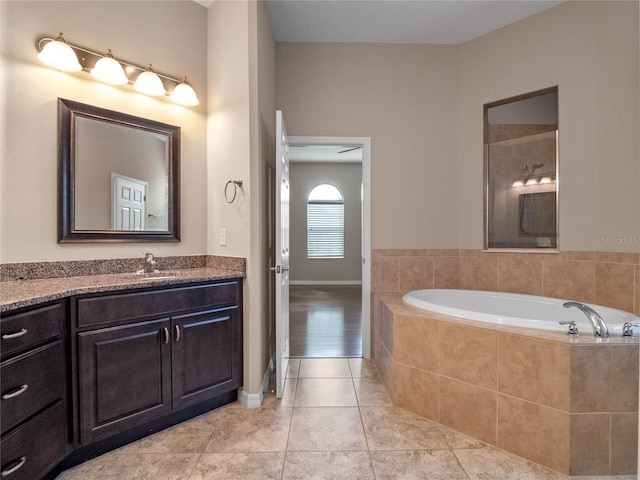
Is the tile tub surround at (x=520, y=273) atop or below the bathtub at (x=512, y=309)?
atop

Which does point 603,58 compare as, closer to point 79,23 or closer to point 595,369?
point 595,369

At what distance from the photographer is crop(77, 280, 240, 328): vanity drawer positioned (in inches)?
64.7

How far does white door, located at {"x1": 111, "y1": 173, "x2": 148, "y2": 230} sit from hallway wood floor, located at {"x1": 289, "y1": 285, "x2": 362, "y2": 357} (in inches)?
73.3

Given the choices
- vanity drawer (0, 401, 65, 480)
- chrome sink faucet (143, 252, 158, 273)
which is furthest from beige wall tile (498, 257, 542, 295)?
vanity drawer (0, 401, 65, 480)

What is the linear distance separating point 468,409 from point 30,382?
85.2 inches

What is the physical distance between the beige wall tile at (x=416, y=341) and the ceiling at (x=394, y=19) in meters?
2.44

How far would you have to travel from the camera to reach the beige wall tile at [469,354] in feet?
6.00

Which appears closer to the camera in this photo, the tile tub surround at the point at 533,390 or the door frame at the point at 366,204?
the tile tub surround at the point at 533,390

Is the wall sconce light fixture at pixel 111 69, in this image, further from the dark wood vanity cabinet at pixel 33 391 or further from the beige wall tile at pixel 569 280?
the beige wall tile at pixel 569 280

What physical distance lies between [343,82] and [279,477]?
122 inches

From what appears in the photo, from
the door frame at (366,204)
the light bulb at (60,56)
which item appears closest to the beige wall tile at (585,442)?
the door frame at (366,204)

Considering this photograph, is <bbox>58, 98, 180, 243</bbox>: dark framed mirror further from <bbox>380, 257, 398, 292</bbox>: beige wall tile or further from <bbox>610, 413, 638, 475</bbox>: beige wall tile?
<bbox>610, 413, 638, 475</bbox>: beige wall tile

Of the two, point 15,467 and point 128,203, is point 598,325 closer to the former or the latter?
point 15,467

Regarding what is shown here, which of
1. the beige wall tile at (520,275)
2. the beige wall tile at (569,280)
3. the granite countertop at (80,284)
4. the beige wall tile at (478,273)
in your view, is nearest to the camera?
the granite countertop at (80,284)
